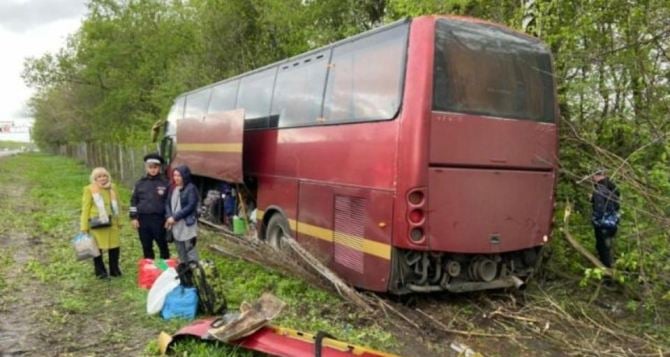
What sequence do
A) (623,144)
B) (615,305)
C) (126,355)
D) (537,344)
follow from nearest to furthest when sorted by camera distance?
(126,355), (537,344), (615,305), (623,144)

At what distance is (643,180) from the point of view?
4.73m

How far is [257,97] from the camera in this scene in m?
8.98

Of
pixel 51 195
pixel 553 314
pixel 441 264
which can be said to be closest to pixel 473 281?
pixel 441 264

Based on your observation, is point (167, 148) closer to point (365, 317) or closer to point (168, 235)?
point (168, 235)

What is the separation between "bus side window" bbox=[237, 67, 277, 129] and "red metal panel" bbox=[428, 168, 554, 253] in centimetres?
338

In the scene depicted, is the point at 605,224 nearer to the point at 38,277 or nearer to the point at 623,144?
the point at 623,144

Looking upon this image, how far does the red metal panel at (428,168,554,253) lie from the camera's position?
551 centimetres

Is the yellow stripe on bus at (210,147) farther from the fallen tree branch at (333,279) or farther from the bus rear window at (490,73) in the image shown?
the bus rear window at (490,73)

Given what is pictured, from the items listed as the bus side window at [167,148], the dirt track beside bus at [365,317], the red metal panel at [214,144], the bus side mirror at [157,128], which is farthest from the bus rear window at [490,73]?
the bus side mirror at [157,128]

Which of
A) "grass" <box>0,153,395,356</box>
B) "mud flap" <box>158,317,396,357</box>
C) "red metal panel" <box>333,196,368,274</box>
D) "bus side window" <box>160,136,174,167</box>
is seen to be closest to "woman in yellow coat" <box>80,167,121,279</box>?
"grass" <box>0,153,395,356</box>

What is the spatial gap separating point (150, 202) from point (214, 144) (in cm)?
237

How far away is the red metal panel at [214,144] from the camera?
8.62 m

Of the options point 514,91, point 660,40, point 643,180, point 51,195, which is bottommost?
point 51,195

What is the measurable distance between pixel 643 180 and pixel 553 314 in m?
1.73
